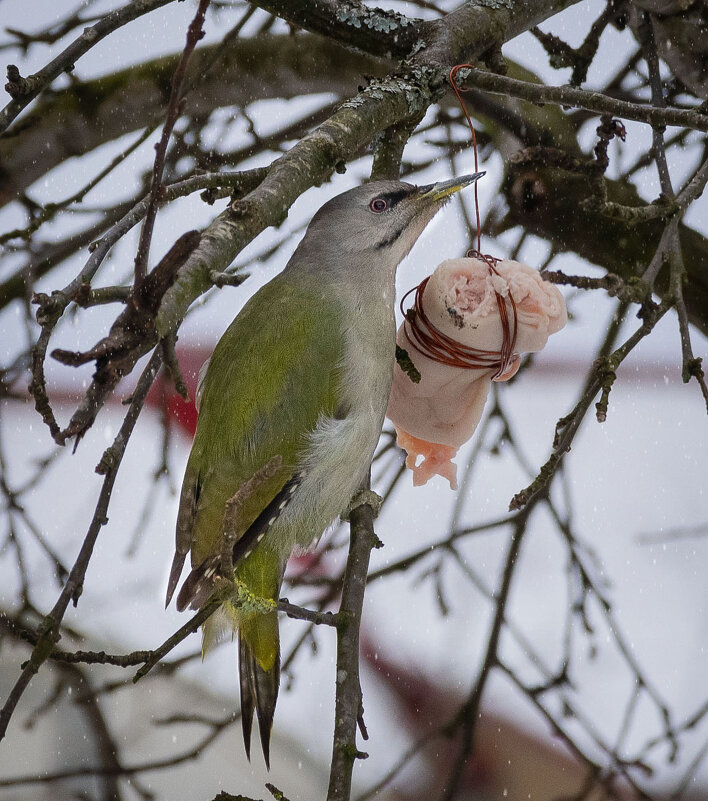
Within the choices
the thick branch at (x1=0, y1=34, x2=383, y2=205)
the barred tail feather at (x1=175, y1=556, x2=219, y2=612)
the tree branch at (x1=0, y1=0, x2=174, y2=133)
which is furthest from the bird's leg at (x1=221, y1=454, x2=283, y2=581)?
the thick branch at (x1=0, y1=34, x2=383, y2=205)

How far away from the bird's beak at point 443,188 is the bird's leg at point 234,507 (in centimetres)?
59

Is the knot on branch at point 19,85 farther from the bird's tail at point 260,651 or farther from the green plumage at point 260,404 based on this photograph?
the bird's tail at point 260,651

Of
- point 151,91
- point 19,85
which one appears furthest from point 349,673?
point 151,91

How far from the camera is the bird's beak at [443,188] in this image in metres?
1.15

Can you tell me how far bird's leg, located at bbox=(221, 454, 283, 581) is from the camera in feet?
2.20

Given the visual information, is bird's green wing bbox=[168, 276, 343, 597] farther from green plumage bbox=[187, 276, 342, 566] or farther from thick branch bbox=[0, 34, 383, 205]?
thick branch bbox=[0, 34, 383, 205]

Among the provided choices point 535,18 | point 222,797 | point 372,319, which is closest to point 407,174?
point 535,18

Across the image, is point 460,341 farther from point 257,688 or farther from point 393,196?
point 257,688

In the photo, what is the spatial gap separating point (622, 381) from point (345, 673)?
171cm

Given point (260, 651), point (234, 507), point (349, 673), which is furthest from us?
point (260, 651)

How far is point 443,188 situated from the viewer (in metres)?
1.20

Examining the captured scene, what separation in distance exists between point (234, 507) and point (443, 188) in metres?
0.67

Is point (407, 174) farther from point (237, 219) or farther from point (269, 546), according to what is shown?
point (237, 219)

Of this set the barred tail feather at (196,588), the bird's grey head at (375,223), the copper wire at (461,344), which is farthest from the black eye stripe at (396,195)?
the barred tail feather at (196,588)
